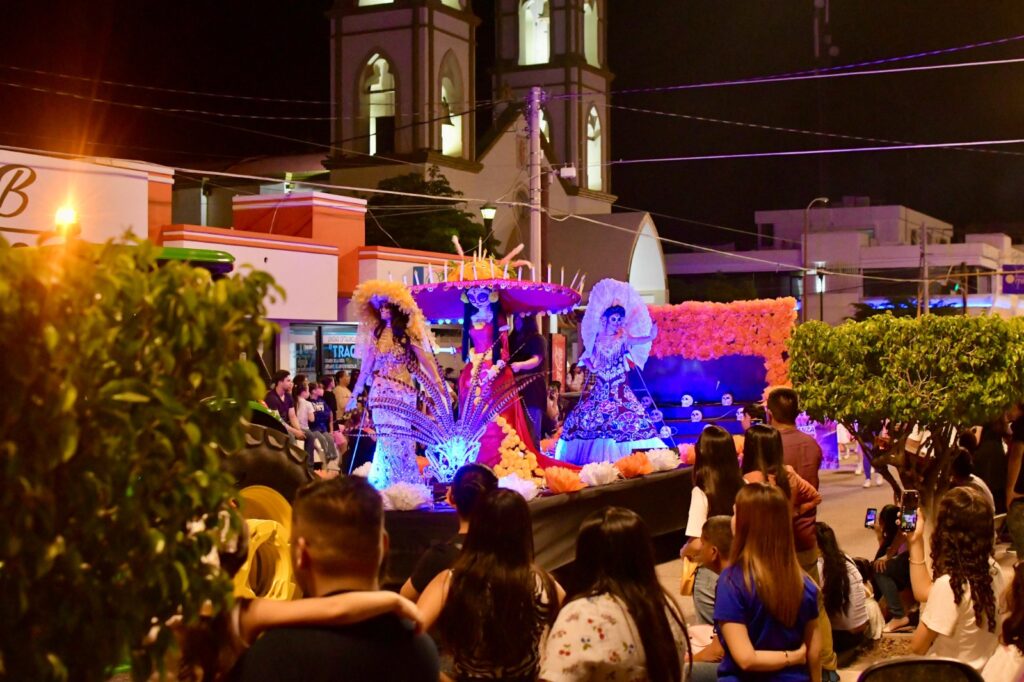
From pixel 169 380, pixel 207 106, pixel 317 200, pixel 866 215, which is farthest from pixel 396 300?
pixel 866 215

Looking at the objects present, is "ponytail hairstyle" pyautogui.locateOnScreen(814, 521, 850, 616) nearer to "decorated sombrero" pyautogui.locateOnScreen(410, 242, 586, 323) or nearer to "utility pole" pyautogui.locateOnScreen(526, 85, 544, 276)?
"decorated sombrero" pyautogui.locateOnScreen(410, 242, 586, 323)

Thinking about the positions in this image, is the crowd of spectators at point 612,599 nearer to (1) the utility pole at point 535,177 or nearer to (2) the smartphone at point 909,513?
(2) the smartphone at point 909,513

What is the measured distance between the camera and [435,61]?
124 ft

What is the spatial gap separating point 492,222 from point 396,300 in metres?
29.1

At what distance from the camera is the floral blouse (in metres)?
3.82

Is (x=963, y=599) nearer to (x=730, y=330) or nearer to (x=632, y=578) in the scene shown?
(x=632, y=578)

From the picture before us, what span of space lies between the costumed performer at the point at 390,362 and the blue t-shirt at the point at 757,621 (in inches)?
214

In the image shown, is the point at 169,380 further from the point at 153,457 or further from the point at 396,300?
the point at 396,300

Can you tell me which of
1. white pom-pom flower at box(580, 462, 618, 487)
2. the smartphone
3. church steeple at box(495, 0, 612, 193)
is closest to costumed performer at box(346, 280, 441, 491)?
white pom-pom flower at box(580, 462, 618, 487)

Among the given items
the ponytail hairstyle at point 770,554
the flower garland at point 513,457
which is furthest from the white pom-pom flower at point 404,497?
the ponytail hairstyle at point 770,554

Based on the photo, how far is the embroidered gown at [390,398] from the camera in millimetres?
9688

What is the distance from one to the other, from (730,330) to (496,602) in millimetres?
15541

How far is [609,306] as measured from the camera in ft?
44.7

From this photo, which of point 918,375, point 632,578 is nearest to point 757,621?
point 632,578
